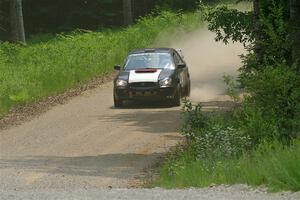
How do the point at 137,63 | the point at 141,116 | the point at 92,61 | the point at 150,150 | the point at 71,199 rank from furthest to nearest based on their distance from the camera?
the point at 92,61 → the point at 137,63 → the point at 141,116 → the point at 150,150 → the point at 71,199

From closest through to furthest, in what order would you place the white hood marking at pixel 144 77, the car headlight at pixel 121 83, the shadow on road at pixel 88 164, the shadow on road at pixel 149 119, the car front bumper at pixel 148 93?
the shadow on road at pixel 88 164
the shadow on road at pixel 149 119
the car front bumper at pixel 148 93
the white hood marking at pixel 144 77
the car headlight at pixel 121 83

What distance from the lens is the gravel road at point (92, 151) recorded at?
9.84m

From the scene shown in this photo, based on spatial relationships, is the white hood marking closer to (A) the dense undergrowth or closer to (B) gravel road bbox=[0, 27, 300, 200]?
(B) gravel road bbox=[0, 27, 300, 200]

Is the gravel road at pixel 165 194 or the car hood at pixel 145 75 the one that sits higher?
the gravel road at pixel 165 194

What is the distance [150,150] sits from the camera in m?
16.2

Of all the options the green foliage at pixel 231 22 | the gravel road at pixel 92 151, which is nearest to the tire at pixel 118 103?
the gravel road at pixel 92 151

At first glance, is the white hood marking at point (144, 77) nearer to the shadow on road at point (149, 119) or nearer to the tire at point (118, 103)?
the tire at point (118, 103)

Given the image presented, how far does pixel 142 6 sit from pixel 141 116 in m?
44.4

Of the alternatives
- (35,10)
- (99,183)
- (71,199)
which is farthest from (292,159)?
(35,10)

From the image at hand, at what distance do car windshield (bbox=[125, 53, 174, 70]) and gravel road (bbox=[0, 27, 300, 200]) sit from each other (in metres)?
1.40

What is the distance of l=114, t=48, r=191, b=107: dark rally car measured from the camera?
2275 centimetres

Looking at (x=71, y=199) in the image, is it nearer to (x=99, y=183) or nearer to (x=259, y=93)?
(x=99, y=183)

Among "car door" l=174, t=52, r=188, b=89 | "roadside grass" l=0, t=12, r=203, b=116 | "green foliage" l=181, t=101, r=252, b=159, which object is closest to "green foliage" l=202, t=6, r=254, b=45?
"car door" l=174, t=52, r=188, b=89

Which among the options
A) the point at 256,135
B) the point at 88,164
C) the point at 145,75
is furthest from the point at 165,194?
the point at 145,75
